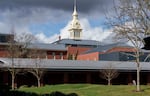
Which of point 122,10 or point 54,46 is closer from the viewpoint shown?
point 122,10

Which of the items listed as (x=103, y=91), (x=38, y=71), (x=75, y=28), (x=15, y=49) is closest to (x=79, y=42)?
(x=75, y=28)

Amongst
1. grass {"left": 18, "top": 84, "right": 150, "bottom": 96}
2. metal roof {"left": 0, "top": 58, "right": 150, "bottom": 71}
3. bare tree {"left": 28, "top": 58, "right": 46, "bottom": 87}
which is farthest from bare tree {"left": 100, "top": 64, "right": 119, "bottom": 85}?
grass {"left": 18, "top": 84, "right": 150, "bottom": 96}

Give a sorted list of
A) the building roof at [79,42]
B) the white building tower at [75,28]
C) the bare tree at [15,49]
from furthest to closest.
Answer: the white building tower at [75,28] → the building roof at [79,42] → the bare tree at [15,49]

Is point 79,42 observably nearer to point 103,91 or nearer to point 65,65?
point 65,65

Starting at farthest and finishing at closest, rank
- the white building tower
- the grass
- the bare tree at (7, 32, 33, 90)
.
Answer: the white building tower → the bare tree at (7, 32, 33, 90) → the grass

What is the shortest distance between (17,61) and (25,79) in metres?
3.05

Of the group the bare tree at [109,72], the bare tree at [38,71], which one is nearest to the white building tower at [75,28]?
the bare tree at [109,72]

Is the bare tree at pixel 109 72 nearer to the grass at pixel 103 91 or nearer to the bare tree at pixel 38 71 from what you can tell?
the bare tree at pixel 38 71

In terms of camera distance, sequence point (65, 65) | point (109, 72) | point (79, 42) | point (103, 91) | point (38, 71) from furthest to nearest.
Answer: point (79, 42) < point (65, 65) < point (109, 72) < point (38, 71) < point (103, 91)

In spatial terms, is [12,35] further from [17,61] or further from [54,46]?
[54,46]

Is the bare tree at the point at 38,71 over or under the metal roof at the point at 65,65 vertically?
under

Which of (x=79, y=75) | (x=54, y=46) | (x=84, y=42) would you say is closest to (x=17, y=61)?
(x=79, y=75)

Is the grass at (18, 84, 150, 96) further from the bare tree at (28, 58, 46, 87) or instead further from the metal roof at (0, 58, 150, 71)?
the metal roof at (0, 58, 150, 71)

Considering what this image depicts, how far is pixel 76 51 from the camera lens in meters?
102
